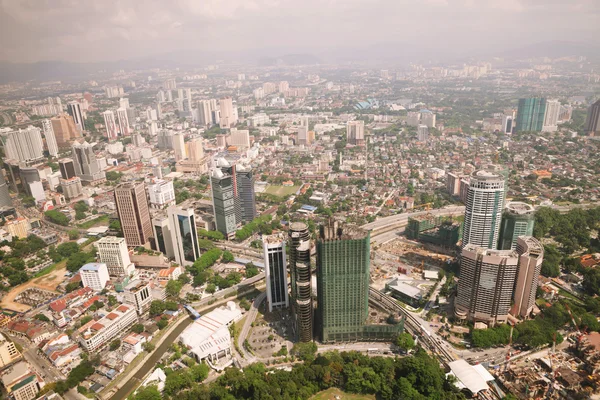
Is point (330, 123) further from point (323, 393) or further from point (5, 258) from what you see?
point (323, 393)

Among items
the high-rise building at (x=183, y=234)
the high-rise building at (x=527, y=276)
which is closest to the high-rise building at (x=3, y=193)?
the high-rise building at (x=183, y=234)

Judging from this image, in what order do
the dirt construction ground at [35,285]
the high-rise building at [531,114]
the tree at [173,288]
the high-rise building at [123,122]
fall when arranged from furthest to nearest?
the high-rise building at [123,122]
the high-rise building at [531,114]
the tree at [173,288]
the dirt construction ground at [35,285]

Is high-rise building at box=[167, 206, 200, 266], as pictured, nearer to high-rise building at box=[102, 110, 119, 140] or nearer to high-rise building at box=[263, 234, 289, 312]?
high-rise building at box=[263, 234, 289, 312]

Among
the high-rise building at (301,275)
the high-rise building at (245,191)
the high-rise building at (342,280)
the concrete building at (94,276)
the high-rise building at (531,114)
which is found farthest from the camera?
the high-rise building at (531,114)

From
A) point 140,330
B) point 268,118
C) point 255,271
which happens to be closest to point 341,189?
point 255,271

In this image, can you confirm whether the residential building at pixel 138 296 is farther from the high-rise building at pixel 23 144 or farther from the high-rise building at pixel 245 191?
the high-rise building at pixel 23 144

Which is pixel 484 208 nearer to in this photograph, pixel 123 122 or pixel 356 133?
pixel 356 133

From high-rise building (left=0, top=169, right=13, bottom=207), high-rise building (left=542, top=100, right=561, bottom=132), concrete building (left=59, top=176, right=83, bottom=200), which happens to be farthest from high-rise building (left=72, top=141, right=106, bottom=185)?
high-rise building (left=542, top=100, right=561, bottom=132)
